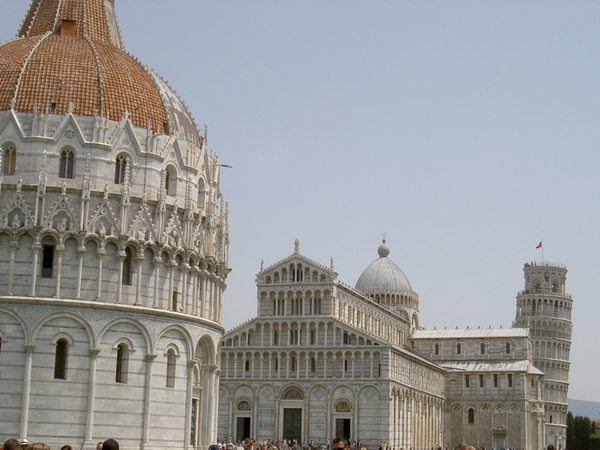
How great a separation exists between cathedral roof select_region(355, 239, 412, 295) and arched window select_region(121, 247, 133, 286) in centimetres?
6562

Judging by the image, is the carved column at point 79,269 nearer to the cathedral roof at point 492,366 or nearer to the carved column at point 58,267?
the carved column at point 58,267

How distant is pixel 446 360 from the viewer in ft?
351

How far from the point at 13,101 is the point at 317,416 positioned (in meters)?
46.8

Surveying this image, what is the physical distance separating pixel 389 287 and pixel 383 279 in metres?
1.16

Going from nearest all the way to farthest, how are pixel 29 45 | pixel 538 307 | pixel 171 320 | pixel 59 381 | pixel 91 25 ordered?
pixel 59 381 → pixel 171 320 → pixel 29 45 → pixel 91 25 → pixel 538 307

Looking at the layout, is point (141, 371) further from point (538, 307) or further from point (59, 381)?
point (538, 307)

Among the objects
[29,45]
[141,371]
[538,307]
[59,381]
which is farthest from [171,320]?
[538,307]

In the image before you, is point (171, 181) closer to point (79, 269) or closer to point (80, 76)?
point (80, 76)

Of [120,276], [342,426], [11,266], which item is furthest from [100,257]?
[342,426]

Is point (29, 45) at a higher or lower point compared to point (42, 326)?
higher

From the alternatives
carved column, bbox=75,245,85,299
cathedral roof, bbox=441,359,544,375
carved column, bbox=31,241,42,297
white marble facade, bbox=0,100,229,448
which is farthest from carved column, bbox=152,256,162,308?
cathedral roof, bbox=441,359,544,375

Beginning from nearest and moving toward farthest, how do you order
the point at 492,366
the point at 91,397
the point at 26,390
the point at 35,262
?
the point at 26,390, the point at 91,397, the point at 35,262, the point at 492,366

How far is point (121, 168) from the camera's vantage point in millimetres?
44562

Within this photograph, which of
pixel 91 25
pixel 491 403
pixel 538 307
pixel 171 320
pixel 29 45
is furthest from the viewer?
pixel 538 307
